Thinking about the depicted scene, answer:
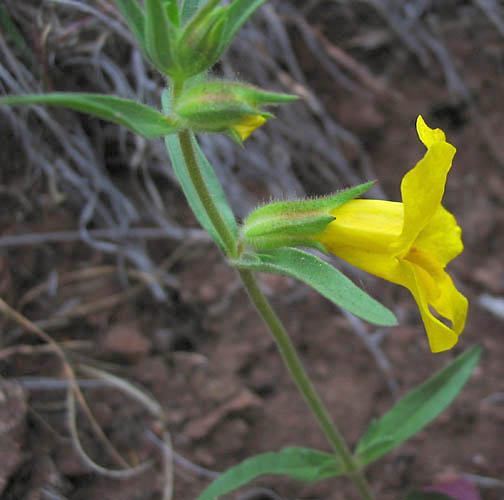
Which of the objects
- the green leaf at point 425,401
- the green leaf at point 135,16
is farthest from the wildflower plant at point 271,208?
→ the green leaf at point 425,401

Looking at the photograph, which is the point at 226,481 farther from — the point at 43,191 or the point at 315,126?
the point at 315,126

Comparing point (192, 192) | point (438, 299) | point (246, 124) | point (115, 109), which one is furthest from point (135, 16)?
point (438, 299)

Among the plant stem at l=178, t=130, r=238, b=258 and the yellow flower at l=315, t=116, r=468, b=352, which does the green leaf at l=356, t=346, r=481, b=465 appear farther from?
the plant stem at l=178, t=130, r=238, b=258

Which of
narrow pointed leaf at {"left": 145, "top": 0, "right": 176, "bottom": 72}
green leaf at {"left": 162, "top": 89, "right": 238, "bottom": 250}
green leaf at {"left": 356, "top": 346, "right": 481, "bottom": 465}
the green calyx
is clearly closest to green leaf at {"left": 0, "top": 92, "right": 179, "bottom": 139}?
narrow pointed leaf at {"left": 145, "top": 0, "right": 176, "bottom": 72}

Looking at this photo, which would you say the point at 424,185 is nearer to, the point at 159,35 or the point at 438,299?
the point at 438,299

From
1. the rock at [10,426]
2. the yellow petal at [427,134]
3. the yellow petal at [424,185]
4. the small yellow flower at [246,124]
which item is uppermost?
the small yellow flower at [246,124]

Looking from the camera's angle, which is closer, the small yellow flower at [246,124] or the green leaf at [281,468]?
the small yellow flower at [246,124]

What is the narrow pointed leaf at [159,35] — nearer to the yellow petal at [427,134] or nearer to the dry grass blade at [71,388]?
the yellow petal at [427,134]
